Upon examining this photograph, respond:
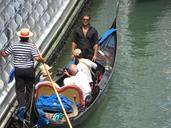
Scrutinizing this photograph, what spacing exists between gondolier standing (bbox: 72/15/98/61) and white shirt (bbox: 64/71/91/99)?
72 centimetres

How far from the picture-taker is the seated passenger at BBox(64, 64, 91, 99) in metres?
6.39

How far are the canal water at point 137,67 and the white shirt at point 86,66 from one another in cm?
55

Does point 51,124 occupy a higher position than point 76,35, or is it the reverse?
point 76,35

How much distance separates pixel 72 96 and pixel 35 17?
93.2 inches

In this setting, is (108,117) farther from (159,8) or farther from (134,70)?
(159,8)

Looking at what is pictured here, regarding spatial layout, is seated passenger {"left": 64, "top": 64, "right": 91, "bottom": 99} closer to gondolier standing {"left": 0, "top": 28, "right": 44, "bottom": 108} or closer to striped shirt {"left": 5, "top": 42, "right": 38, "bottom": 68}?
gondolier standing {"left": 0, "top": 28, "right": 44, "bottom": 108}

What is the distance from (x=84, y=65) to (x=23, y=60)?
1.08 meters

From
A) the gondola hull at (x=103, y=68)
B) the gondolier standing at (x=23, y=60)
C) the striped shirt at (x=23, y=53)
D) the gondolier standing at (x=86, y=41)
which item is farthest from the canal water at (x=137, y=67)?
the striped shirt at (x=23, y=53)

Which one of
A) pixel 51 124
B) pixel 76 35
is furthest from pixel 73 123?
pixel 76 35

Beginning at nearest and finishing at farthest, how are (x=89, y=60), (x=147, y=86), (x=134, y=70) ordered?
(x=89, y=60)
(x=147, y=86)
(x=134, y=70)

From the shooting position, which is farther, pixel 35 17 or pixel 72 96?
pixel 35 17

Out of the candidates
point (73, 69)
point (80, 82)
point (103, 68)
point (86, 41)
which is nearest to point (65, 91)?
point (80, 82)

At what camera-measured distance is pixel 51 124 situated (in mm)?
5762

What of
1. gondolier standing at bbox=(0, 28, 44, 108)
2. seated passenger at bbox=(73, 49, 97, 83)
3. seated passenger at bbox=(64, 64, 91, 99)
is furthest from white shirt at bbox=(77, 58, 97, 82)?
gondolier standing at bbox=(0, 28, 44, 108)
